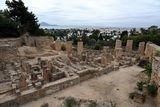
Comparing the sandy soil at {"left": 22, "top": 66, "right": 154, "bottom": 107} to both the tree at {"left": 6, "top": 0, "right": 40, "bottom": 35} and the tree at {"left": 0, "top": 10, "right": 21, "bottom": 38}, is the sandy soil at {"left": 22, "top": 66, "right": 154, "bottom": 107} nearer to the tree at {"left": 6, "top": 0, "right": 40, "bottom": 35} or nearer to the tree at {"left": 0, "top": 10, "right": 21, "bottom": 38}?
the tree at {"left": 0, "top": 10, "right": 21, "bottom": 38}

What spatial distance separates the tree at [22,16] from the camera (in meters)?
28.6

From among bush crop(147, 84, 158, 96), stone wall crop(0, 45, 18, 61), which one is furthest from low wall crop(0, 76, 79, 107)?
stone wall crop(0, 45, 18, 61)

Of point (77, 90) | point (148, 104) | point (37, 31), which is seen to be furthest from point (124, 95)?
point (37, 31)

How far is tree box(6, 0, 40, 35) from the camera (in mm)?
28594

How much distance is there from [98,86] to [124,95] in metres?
1.55

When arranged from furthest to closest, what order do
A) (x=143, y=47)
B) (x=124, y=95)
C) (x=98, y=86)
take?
(x=143, y=47)
(x=98, y=86)
(x=124, y=95)

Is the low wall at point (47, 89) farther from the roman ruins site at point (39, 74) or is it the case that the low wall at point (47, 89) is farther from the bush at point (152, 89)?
the bush at point (152, 89)

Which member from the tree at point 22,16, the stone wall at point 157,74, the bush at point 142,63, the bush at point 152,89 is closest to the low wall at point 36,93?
the bush at point 152,89

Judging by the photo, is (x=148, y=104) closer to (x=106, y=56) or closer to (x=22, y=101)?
(x=22, y=101)

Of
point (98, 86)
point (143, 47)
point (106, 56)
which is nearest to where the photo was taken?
point (98, 86)

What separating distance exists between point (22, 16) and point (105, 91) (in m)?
23.8

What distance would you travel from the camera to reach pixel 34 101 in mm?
8141

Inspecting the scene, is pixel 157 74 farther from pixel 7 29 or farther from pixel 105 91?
pixel 7 29

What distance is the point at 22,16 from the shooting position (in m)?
29.3
